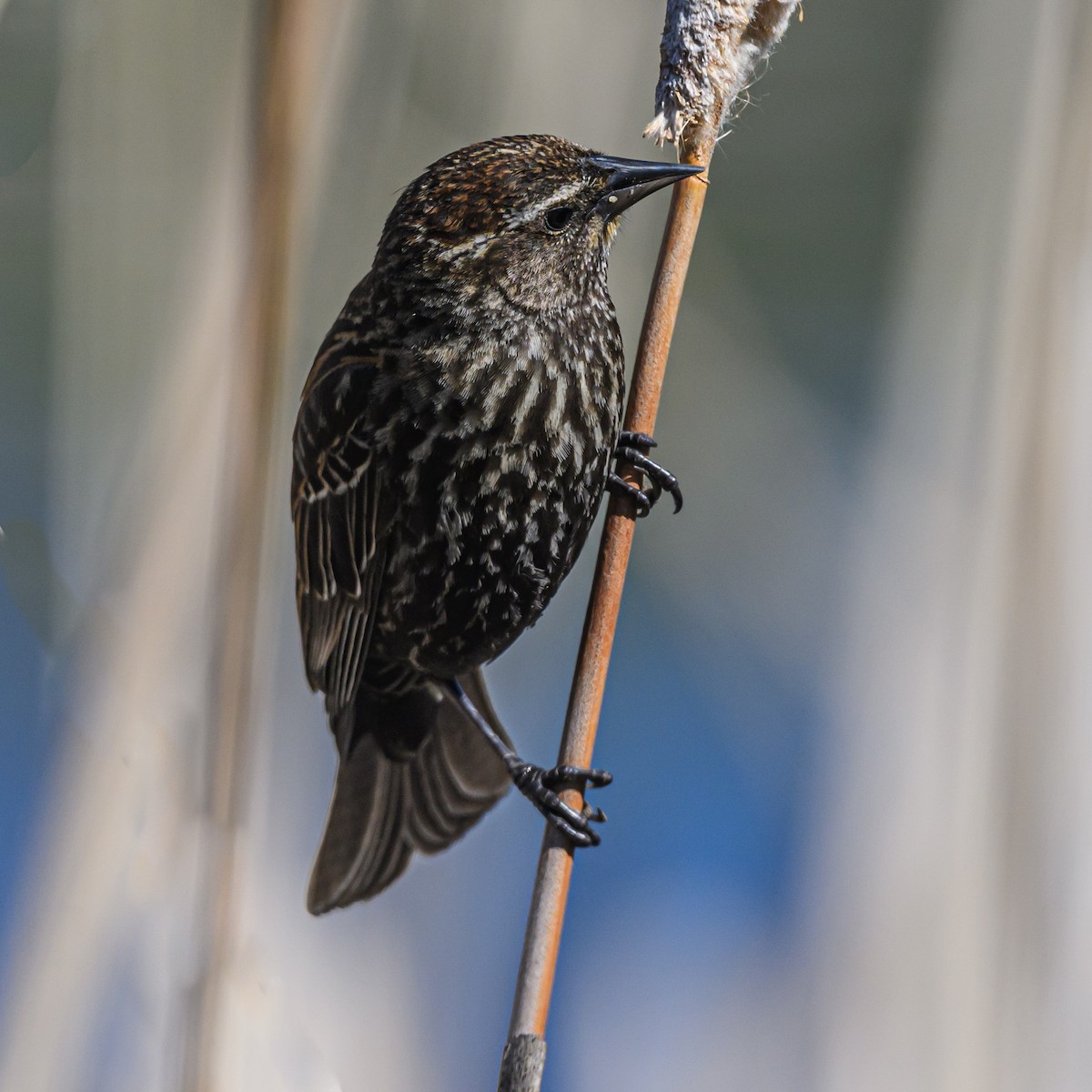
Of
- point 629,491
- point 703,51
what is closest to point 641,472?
point 629,491

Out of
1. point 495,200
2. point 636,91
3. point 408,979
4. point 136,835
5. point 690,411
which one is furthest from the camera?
point 690,411

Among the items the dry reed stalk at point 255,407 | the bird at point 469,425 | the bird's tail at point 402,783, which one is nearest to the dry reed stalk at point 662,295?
the bird at point 469,425

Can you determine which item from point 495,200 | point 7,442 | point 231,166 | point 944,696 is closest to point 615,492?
point 495,200

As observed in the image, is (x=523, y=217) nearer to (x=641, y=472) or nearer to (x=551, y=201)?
(x=551, y=201)

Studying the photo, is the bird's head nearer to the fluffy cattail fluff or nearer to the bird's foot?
the fluffy cattail fluff

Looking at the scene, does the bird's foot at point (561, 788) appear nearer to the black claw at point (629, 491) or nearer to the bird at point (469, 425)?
the bird at point (469, 425)

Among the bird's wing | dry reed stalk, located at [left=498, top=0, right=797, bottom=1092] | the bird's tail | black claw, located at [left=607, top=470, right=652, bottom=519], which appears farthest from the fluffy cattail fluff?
the bird's tail

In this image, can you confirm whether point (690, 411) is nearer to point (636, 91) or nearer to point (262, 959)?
point (636, 91)
